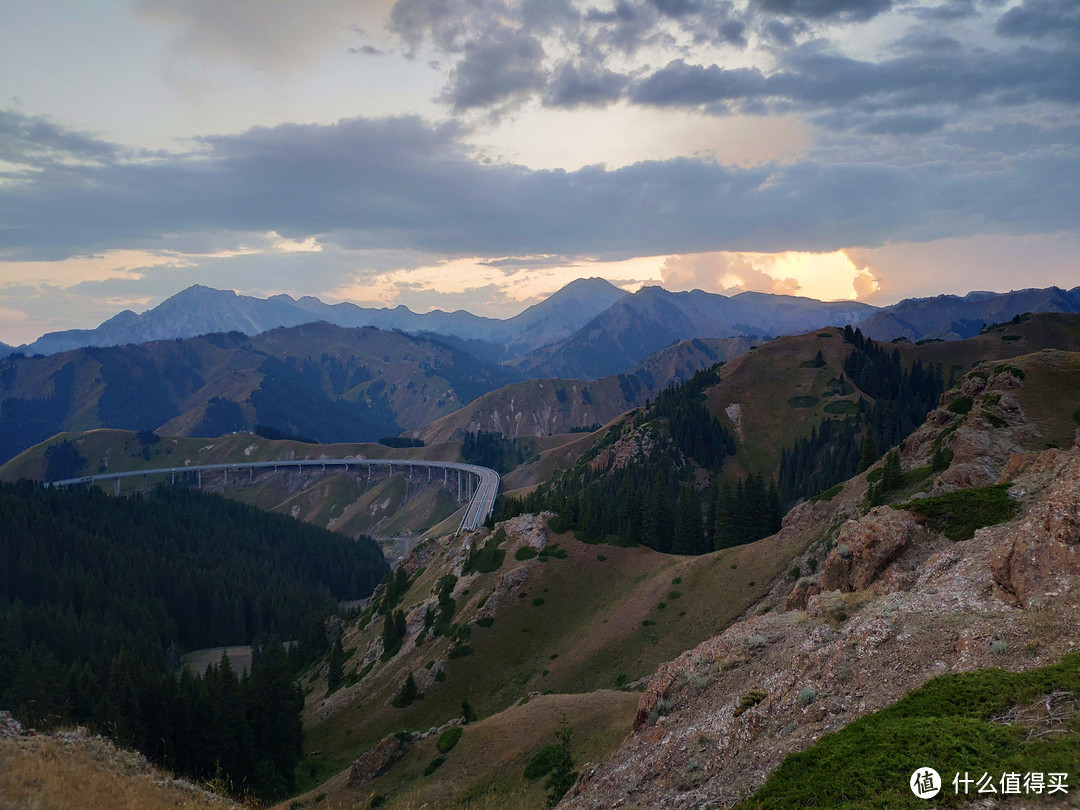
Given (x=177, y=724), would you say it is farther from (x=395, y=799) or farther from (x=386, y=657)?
(x=395, y=799)

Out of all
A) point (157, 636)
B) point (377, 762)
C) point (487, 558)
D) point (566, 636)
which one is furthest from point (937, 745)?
point (157, 636)

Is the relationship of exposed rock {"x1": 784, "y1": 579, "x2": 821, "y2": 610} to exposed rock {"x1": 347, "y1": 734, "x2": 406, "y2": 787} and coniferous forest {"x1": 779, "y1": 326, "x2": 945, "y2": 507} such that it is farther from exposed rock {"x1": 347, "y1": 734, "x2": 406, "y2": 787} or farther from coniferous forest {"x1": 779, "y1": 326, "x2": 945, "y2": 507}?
coniferous forest {"x1": 779, "y1": 326, "x2": 945, "y2": 507}

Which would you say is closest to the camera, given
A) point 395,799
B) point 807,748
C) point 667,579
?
point 807,748

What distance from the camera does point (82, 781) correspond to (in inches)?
945

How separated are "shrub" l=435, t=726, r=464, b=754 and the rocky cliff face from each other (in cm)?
1825

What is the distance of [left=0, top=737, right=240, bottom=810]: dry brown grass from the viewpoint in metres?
21.7

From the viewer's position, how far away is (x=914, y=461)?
74750 millimetres

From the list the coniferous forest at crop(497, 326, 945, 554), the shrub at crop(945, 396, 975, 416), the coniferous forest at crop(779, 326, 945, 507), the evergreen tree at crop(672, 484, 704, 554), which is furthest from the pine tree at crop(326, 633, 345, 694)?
the coniferous forest at crop(779, 326, 945, 507)

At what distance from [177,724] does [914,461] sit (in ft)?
297

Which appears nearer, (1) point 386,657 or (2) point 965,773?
(2) point 965,773

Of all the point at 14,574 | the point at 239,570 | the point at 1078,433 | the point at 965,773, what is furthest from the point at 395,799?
the point at 14,574

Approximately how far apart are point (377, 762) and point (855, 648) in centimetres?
3872

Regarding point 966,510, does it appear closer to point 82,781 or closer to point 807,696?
point 807,696

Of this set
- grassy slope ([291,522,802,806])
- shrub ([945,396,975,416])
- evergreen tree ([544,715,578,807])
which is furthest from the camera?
shrub ([945,396,975,416])
